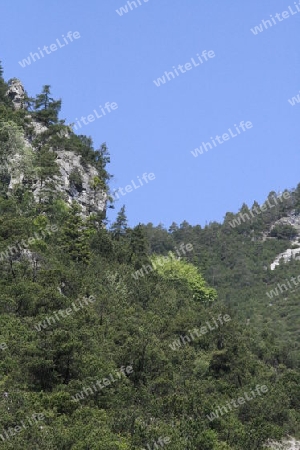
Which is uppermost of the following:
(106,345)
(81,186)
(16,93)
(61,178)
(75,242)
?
(16,93)

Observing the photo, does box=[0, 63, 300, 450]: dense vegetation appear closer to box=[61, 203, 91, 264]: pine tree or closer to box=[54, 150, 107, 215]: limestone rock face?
box=[61, 203, 91, 264]: pine tree

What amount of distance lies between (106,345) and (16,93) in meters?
55.1

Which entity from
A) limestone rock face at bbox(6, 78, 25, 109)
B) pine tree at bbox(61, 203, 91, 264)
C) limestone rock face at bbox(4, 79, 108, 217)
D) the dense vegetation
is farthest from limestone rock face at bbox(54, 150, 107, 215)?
pine tree at bbox(61, 203, 91, 264)

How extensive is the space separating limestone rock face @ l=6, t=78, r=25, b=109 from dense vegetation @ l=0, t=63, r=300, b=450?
5.62 metres

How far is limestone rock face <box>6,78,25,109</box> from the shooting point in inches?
3376

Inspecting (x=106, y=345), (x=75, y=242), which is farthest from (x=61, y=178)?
(x=106, y=345)

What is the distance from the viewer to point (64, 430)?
80.7 feet

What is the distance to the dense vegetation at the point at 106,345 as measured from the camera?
27886 mm

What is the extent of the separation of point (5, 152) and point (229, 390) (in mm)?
35104

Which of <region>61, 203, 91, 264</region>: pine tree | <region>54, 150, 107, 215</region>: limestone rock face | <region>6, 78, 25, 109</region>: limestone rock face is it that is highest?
<region>6, 78, 25, 109</region>: limestone rock face

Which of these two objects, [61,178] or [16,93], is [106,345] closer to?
[61,178]

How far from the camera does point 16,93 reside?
283ft

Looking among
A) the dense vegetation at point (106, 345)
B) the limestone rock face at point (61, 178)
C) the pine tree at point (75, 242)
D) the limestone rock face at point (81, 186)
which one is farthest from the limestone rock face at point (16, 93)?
the pine tree at point (75, 242)

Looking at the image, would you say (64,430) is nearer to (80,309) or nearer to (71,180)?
(80,309)
